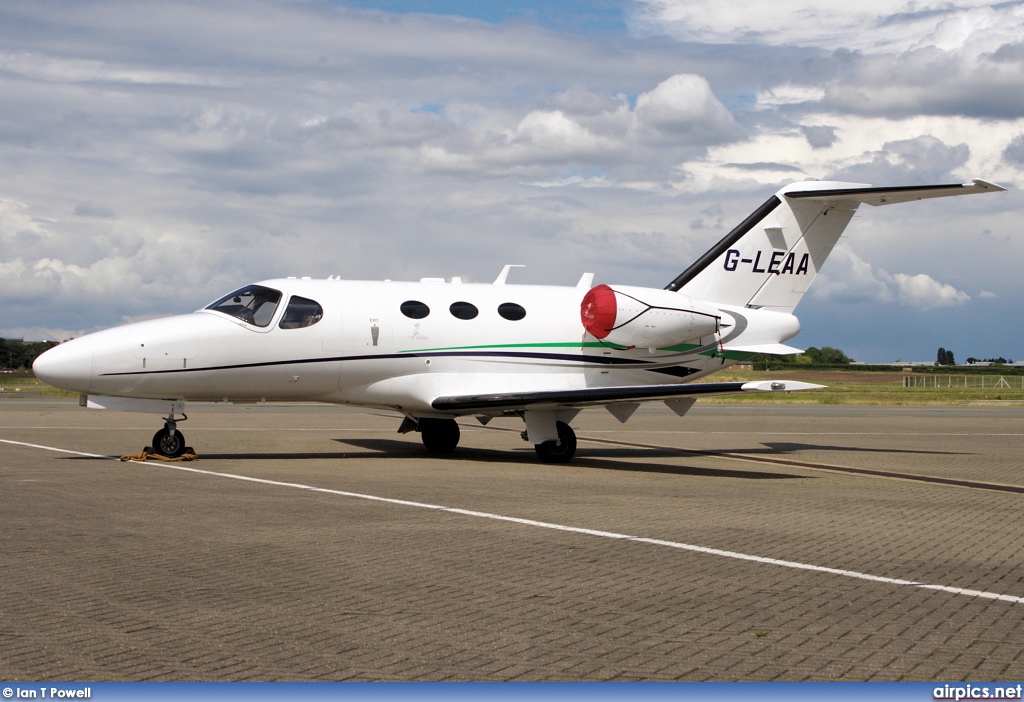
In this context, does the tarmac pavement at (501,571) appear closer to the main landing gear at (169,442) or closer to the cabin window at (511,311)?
the main landing gear at (169,442)

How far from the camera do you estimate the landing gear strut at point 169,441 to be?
1648 cm

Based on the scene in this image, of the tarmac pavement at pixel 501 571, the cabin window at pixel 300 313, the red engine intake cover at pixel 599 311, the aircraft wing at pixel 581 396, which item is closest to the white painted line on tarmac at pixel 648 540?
the tarmac pavement at pixel 501 571

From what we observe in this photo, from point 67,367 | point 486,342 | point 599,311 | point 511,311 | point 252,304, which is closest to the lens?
point 67,367

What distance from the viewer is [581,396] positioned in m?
16.3

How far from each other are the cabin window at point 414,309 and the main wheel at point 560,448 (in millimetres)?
2936

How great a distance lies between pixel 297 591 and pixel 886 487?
1016cm

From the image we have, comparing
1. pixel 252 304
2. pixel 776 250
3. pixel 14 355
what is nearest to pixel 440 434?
pixel 252 304

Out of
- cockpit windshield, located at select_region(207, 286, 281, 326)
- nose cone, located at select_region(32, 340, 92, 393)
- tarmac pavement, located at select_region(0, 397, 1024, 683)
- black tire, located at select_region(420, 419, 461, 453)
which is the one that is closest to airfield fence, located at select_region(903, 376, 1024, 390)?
black tire, located at select_region(420, 419, 461, 453)

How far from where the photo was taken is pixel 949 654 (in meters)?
5.88

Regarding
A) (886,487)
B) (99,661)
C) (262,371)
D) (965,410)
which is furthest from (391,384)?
(965,410)

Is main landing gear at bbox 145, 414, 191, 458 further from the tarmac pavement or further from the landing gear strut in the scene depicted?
the tarmac pavement

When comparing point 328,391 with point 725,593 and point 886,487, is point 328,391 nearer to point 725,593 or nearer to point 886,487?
point 886,487

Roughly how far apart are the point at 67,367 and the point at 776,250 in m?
12.6

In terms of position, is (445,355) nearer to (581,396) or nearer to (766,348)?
(581,396)
